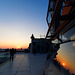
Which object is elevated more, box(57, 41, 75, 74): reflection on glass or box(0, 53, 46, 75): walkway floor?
box(57, 41, 75, 74): reflection on glass

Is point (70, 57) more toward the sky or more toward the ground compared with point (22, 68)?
more toward the sky

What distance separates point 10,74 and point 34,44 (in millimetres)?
16628

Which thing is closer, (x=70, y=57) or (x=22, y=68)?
(x=70, y=57)

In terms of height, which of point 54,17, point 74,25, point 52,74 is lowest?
point 52,74

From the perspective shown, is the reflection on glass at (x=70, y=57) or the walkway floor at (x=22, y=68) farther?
the walkway floor at (x=22, y=68)

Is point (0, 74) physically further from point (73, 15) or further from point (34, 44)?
point (34, 44)

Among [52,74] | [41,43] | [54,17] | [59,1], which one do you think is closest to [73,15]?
[54,17]

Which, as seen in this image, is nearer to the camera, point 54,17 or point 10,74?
point 54,17

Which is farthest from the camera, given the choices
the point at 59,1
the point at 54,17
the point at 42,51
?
the point at 42,51

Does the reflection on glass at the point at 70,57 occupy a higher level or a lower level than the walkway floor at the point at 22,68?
higher

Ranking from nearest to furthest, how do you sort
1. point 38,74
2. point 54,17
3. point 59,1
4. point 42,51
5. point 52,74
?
point 59,1 → point 54,17 → point 52,74 → point 38,74 → point 42,51

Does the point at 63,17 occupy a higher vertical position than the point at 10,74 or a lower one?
higher

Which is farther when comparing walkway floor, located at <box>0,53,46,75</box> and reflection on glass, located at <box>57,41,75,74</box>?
walkway floor, located at <box>0,53,46,75</box>

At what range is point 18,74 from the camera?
3922 mm
